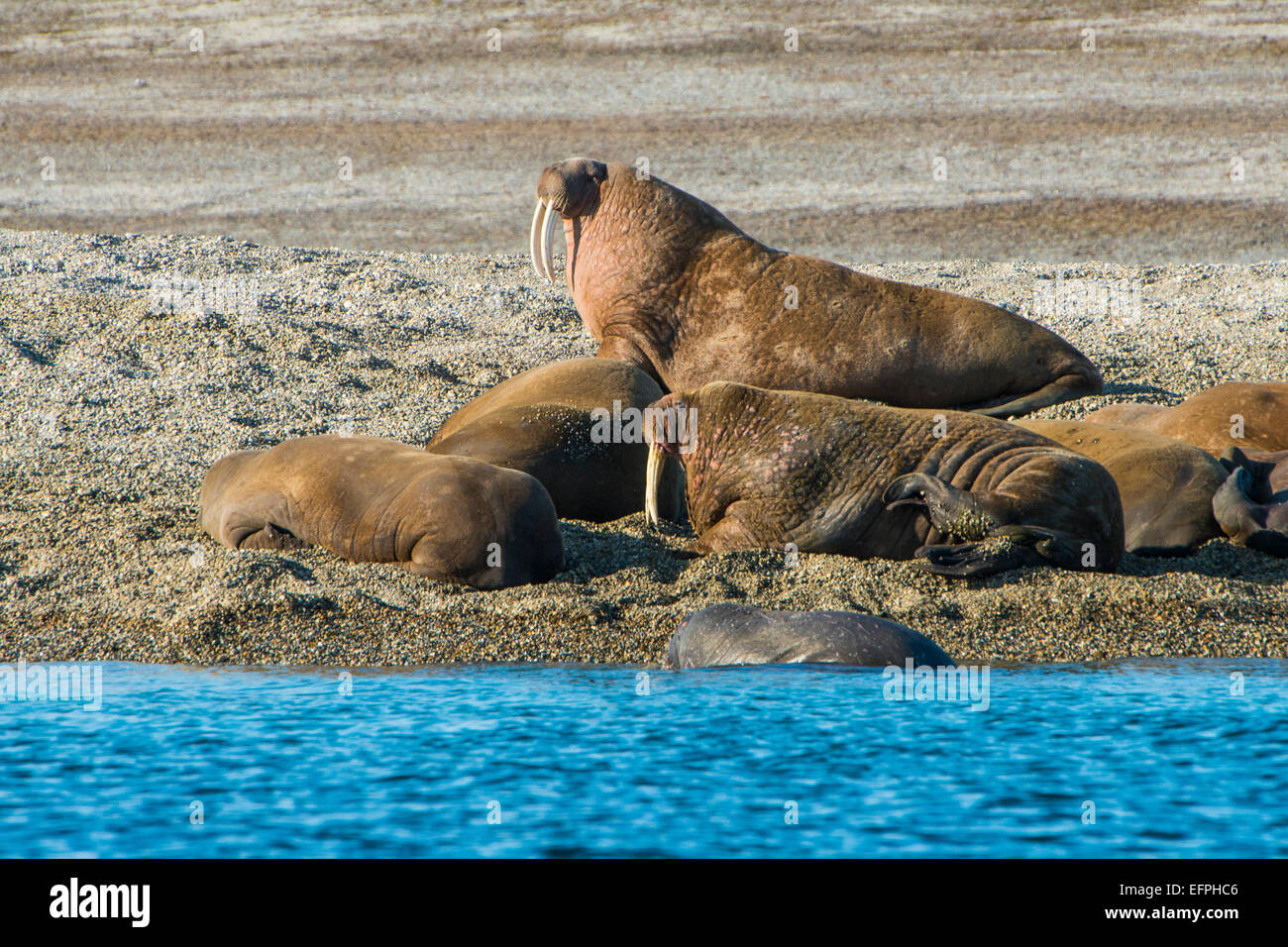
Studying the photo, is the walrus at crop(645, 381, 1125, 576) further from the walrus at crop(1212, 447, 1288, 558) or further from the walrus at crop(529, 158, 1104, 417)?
the walrus at crop(529, 158, 1104, 417)

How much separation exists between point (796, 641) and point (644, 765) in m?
1.42

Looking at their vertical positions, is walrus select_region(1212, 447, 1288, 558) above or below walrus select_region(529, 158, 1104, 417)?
below

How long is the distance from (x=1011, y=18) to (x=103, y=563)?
17.7m

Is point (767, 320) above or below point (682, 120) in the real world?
below

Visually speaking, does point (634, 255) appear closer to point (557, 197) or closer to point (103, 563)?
point (557, 197)

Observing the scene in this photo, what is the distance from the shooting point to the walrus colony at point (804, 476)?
19.9 feet

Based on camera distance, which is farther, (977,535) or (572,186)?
(572,186)

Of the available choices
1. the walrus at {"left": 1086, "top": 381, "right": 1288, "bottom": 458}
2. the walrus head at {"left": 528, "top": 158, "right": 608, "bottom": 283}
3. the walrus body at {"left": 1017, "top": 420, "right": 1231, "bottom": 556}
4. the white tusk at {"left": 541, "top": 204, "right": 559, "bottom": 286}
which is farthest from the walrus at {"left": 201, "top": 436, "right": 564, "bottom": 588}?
the walrus at {"left": 1086, "top": 381, "right": 1288, "bottom": 458}

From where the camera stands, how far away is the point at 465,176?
1688 centimetres

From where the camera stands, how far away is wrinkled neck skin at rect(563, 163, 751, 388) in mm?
9062

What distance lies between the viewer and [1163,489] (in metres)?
6.81

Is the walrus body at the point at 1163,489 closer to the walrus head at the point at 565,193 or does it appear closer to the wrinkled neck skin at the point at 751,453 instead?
the wrinkled neck skin at the point at 751,453

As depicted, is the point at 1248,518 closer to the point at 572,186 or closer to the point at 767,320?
the point at 767,320

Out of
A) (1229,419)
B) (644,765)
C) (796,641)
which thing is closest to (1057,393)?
(1229,419)
